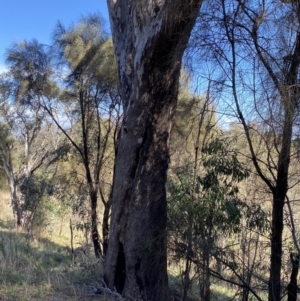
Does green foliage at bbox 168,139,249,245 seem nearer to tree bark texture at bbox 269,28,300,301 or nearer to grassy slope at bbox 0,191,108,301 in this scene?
tree bark texture at bbox 269,28,300,301

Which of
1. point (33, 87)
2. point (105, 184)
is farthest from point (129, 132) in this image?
point (33, 87)

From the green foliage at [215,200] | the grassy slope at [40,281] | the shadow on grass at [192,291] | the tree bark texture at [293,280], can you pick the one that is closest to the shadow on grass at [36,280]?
the grassy slope at [40,281]

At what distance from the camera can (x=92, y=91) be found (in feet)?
41.8

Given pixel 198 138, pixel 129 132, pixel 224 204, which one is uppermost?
pixel 198 138

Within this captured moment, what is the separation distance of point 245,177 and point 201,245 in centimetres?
112

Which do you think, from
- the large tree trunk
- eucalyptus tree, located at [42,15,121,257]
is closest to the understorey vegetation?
the large tree trunk

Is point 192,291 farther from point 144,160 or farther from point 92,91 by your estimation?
point 92,91

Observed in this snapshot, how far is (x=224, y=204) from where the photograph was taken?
241 inches

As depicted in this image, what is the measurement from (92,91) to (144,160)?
704 cm

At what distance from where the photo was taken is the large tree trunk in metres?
5.95

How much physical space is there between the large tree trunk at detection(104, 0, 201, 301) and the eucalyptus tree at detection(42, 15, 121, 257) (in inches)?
214

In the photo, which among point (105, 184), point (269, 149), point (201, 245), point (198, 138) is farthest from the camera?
point (105, 184)

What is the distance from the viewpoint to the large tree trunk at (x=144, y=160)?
19.5 ft

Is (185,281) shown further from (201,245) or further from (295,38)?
(295,38)
